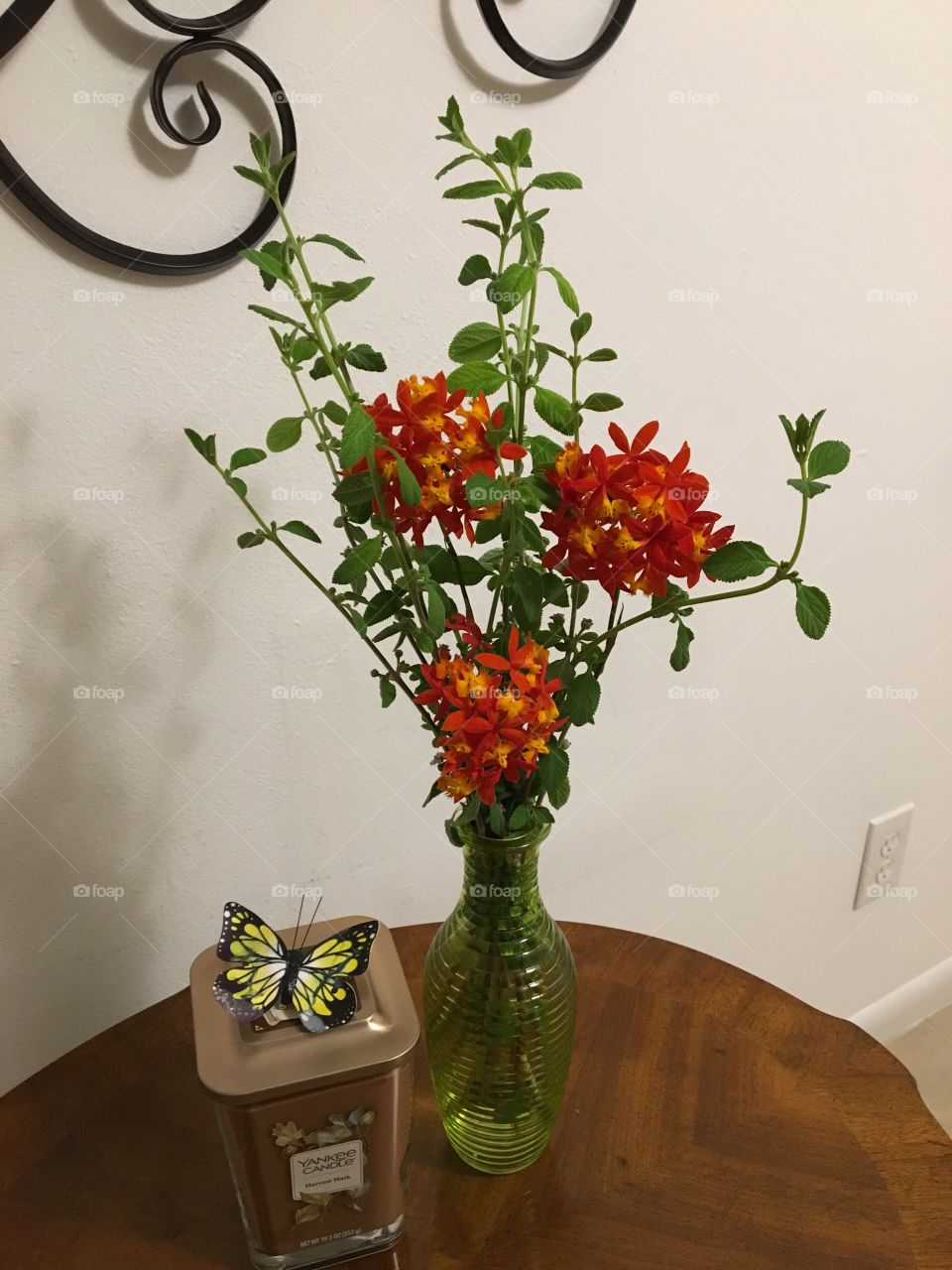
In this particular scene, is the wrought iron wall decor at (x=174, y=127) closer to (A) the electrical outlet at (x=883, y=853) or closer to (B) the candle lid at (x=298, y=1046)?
(B) the candle lid at (x=298, y=1046)

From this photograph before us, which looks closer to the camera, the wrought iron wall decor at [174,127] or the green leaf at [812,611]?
the green leaf at [812,611]

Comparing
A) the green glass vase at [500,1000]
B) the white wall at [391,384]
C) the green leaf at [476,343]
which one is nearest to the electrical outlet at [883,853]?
the white wall at [391,384]

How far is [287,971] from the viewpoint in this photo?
0.67 meters

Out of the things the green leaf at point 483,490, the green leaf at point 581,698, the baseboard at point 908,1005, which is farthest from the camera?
the baseboard at point 908,1005

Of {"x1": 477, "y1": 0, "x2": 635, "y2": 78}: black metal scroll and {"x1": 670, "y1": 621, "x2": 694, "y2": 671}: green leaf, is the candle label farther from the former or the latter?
{"x1": 477, "y1": 0, "x2": 635, "y2": 78}: black metal scroll

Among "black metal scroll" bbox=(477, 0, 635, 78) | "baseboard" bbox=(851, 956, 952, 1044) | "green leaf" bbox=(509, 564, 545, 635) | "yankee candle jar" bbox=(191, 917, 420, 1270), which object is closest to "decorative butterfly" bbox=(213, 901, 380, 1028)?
"yankee candle jar" bbox=(191, 917, 420, 1270)

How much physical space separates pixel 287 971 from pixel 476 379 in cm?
38

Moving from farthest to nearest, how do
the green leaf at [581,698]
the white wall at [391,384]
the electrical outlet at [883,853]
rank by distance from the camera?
the electrical outlet at [883,853] → the white wall at [391,384] → the green leaf at [581,698]

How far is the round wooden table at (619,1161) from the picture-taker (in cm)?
70

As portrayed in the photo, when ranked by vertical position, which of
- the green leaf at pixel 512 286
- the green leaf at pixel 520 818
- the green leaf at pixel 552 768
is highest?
the green leaf at pixel 512 286

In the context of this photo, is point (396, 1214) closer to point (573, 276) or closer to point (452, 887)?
point (452, 887)

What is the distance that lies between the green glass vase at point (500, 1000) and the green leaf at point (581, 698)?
79 mm

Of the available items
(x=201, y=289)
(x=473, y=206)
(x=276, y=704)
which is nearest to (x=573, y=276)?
(x=473, y=206)

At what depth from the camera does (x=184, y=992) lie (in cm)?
91
